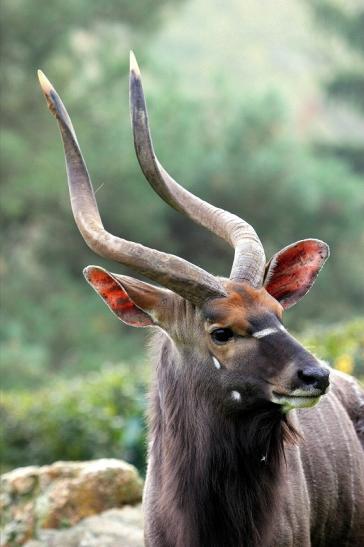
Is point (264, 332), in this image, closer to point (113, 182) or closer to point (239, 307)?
point (239, 307)

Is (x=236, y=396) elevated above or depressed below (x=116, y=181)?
below

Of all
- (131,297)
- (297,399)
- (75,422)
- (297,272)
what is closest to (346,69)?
(75,422)

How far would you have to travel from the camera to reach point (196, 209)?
6258mm

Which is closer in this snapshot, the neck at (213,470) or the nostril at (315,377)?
the nostril at (315,377)

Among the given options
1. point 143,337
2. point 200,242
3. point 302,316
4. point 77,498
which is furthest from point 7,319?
point 77,498

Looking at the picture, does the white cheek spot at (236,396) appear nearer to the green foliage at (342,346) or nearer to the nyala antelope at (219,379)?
the nyala antelope at (219,379)

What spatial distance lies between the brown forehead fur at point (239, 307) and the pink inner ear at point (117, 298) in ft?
1.21

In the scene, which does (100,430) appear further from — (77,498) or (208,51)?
(208,51)

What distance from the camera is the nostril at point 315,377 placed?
4973 millimetres

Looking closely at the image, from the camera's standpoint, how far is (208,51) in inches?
1970

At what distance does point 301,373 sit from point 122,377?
24.8 feet

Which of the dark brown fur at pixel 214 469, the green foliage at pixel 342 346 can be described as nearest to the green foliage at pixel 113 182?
the green foliage at pixel 342 346

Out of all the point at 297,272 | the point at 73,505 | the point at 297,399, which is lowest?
the point at 297,399

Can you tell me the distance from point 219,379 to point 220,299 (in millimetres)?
381
